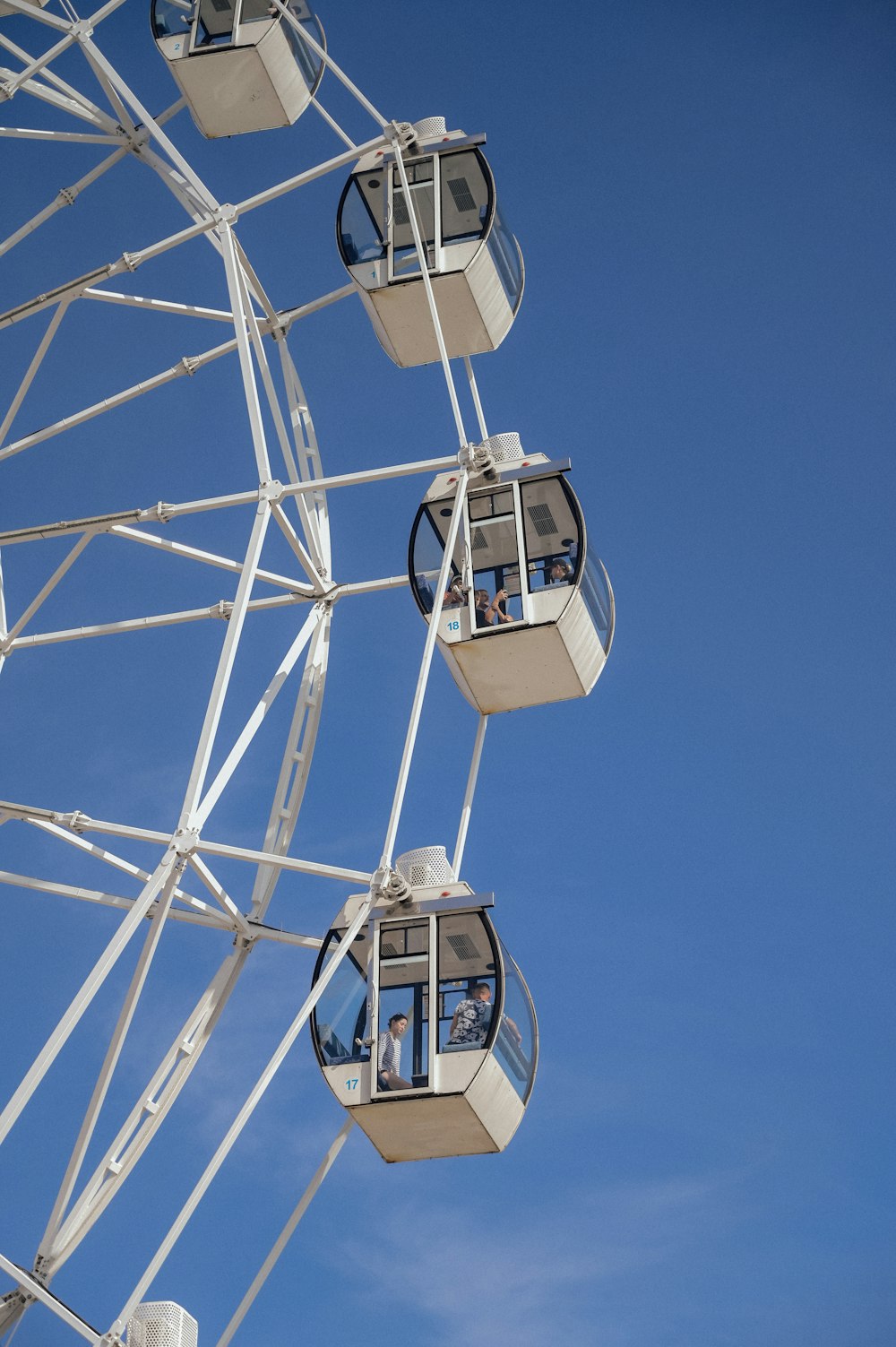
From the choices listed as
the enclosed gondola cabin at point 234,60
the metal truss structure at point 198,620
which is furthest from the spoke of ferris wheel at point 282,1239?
the enclosed gondola cabin at point 234,60

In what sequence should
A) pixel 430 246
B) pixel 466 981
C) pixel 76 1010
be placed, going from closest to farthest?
1. pixel 76 1010
2. pixel 466 981
3. pixel 430 246

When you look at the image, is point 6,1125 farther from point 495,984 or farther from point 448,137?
point 448,137

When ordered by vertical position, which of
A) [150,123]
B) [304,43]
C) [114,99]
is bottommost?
[150,123]

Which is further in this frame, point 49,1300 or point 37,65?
point 37,65

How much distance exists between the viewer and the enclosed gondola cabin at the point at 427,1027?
15.0 meters

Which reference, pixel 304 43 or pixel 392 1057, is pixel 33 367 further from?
pixel 392 1057

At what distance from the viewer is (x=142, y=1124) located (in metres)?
16.6

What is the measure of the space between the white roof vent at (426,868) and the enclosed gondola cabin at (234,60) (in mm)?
8472

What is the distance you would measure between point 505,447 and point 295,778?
3.77 meters

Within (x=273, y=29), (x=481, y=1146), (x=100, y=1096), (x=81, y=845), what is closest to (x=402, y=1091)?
(x=481, y=1146)

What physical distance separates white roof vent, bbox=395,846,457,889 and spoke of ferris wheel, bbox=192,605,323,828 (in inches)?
64.8

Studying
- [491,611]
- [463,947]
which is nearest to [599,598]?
[491,611]

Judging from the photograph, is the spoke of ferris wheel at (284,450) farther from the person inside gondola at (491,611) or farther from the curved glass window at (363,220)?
the person inside gondola at (491,611)

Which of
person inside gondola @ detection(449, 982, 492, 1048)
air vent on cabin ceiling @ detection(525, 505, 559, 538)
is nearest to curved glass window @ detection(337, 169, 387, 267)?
air vent on cabin ceiling @ detection(525, 505, 559, 538)
